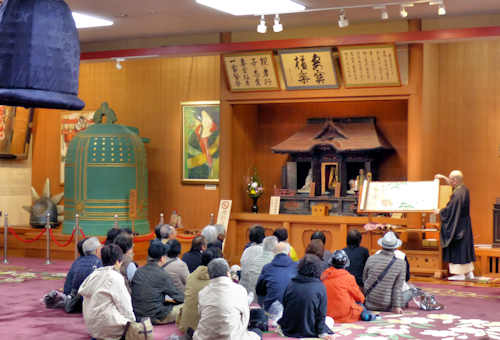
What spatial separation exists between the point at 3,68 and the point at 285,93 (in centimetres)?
867

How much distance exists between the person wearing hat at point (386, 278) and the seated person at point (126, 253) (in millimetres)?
2436

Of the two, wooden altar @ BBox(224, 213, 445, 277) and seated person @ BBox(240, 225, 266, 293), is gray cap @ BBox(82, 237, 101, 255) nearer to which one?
seated person @ BBox(240, 225, 266, 293)

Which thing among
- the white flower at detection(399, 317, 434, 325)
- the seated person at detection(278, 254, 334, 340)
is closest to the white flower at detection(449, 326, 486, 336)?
the white flower at detection(399, 317, 434, 325)

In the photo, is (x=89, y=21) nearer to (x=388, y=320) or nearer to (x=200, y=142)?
(x=200, y=142)

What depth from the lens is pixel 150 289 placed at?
621cm

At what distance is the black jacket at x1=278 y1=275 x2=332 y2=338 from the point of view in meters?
5.56

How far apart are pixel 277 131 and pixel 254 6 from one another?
3516mm

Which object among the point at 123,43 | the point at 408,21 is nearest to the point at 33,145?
the point at 123,43

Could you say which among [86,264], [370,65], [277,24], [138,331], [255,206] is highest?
[277,24]

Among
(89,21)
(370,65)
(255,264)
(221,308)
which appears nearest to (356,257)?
(255,264)

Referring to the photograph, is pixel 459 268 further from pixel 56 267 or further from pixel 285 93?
pixel 56 267

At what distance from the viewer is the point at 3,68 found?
1.97 m

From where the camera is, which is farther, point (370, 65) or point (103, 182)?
point (103, 182)

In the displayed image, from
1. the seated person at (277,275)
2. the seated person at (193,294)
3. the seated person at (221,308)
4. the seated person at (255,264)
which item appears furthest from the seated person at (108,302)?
the seated person at (255,264)
